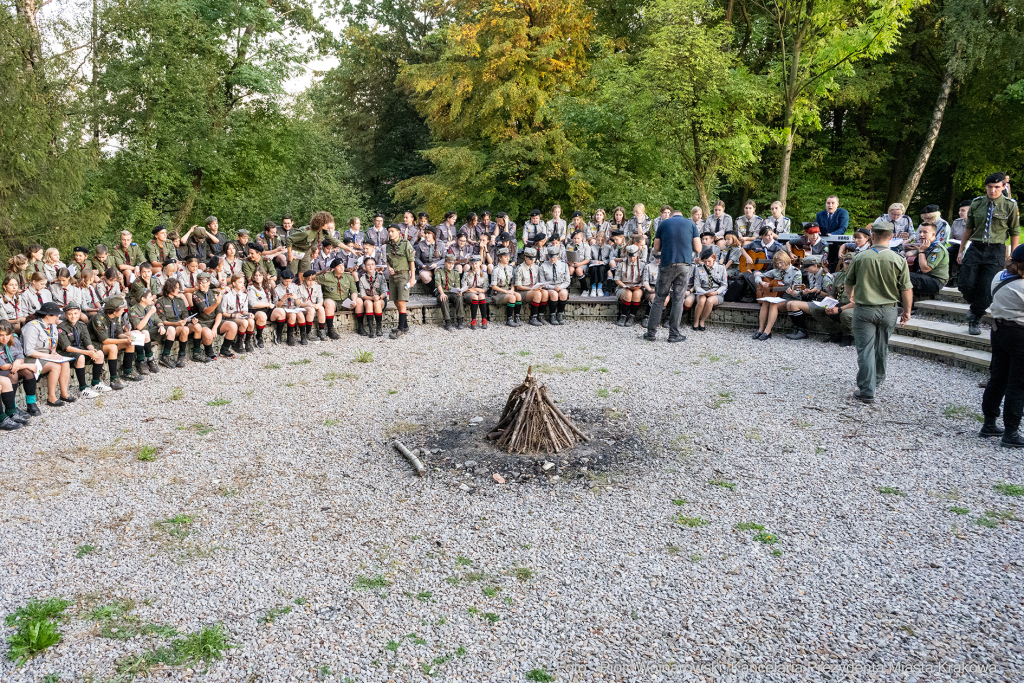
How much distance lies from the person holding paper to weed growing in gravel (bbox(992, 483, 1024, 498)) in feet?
31.0

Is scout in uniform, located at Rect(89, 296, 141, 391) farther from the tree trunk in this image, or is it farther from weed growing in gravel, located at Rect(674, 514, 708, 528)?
the tree trunk

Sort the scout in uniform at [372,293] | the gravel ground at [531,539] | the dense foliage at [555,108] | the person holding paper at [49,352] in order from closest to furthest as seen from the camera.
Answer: the gravel ground at [531,539]
the person holding paper at [49,352]
the scout in uniform at [372,293]
the dense foliage at [555,108]

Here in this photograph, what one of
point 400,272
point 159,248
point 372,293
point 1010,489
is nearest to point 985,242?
point 1010,489

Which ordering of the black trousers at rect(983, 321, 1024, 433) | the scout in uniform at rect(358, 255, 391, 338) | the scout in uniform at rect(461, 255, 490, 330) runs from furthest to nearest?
the scout in uniform at rect(461, 255, 490, 330)
the scout in uniform at rect(358, 255, 391, 338)
the black trousers at rect(983, 321, 1024, 433)

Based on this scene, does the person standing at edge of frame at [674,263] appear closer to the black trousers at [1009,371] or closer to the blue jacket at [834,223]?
the blue jacket at [834,223]

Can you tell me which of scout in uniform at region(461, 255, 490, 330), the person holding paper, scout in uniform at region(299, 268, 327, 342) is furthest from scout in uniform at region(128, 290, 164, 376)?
scout in uniform at region(461, 255, 490, 330)

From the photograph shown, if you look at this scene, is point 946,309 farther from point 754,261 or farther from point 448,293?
point 448,293

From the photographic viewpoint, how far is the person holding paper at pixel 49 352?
8031 mm

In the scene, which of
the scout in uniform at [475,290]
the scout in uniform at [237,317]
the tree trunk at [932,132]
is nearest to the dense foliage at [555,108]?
the tree trunk at [932,132]

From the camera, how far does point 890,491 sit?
558cm

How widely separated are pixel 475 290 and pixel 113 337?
5.87 m

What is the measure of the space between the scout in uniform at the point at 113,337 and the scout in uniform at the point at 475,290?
18.3ft

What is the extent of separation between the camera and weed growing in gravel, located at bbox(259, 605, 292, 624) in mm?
4016

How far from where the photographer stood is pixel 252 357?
419 inches
